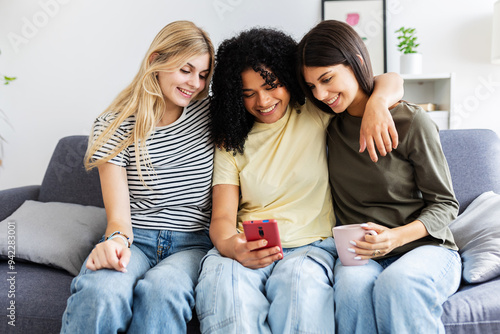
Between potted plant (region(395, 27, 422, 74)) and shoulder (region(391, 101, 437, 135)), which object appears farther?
potted plant (region(395, 27, 422, 74))

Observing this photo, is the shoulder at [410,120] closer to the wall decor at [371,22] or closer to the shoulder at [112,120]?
the shoulder at [112,120]

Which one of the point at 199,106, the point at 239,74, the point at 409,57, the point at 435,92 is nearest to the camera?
the point at 239,74

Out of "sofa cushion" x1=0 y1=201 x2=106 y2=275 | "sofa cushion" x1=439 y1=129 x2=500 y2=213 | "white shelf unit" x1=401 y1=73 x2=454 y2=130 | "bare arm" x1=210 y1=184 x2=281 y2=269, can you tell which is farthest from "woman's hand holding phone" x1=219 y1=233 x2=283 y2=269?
"white shelf unit" x1=401 y1=73 x2=454 y2=130

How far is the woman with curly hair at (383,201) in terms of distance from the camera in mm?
1066

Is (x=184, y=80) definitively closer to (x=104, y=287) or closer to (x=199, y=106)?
(x=199, y=106)

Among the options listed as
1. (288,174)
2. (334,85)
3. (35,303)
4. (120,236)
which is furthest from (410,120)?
(35,303)

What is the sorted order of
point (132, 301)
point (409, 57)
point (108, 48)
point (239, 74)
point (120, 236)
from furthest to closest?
1. point (108, 48)
2. point (409, 57)
3. point (239, 74)
4. point (120, 236)
5. point (132, 301)

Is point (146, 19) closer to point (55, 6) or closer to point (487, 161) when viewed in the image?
point (55, 6)

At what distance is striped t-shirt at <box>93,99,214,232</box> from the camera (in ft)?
4.71

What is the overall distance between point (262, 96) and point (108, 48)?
1.80 metres

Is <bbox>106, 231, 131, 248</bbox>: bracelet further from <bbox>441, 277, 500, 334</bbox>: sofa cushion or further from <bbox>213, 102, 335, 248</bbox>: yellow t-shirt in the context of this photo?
<bbox>441, 277, 500, 334</bbox>: sofa cushion

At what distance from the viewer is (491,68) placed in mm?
2613

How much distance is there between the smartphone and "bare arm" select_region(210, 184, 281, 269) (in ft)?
0.04

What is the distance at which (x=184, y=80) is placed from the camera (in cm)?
141
